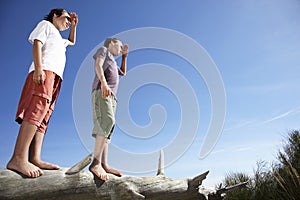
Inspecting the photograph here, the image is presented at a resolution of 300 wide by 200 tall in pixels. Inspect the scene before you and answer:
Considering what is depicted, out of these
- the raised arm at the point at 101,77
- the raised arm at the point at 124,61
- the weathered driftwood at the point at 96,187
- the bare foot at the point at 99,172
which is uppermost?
the raised arm at the point at 124,61

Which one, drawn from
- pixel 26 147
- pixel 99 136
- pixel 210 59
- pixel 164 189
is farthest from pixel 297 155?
pixel 26 147

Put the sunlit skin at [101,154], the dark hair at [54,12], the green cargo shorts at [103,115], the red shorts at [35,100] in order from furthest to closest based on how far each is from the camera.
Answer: the dark hair at [54,12]
the green cargo shorts at [103,115]
the sunlit skin at [101,154]
the red shorts at [35,100]

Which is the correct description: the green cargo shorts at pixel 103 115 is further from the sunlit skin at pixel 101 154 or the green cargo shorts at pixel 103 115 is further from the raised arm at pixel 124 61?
the raised arm at pixel 124 61

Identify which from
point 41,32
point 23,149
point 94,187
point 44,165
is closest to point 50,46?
point 41,32

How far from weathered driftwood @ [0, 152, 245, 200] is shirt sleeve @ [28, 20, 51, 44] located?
1.30m

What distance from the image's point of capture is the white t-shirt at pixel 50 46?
2.71m

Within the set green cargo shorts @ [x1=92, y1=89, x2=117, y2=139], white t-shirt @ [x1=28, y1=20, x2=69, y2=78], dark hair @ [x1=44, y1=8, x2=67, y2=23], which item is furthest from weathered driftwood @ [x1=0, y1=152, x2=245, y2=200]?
dark hair @ [x1=44, y1=8, x2=67, y2=23]

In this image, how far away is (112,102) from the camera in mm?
3094

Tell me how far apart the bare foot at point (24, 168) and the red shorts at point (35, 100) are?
0.36 meters

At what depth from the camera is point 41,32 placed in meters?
2.73

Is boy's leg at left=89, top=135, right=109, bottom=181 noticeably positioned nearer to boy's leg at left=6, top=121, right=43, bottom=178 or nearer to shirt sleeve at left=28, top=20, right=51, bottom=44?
boy's leg at left=6, top=121, right=43, bottom=178

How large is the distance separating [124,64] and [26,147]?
1.72 meters

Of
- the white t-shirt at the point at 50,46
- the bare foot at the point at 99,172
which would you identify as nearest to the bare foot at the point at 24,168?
the bare foot at the point at 99,172

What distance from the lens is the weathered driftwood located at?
7.70 feet
